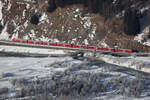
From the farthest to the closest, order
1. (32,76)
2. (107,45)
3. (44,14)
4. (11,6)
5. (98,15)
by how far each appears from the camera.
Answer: (11,6) < (44,14) < (98,15) < (107,45) < (32,76)

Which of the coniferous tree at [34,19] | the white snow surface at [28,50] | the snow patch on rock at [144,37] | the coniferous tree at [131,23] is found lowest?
the white snow surface at [28,50]

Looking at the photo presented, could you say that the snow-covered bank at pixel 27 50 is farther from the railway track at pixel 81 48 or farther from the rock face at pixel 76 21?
the rock face at pixel 76 21

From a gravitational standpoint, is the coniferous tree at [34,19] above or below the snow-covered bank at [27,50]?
above

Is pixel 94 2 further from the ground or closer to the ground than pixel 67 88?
further from the ground

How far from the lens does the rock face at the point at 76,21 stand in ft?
169

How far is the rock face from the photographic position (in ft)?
169

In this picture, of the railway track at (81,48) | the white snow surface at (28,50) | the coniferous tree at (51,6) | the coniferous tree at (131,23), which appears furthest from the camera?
the coniferous tree at (51,6)

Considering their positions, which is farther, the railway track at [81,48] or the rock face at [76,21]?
the rock face at [76,21]

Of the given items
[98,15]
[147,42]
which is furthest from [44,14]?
[147,42]

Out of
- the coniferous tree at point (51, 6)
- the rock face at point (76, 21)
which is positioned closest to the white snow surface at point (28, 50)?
the rock face at point (76, 21)

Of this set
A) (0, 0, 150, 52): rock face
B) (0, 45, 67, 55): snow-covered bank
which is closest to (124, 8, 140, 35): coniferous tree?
(0, 0, 150, 52): rock face

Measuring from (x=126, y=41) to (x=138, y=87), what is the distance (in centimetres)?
3618

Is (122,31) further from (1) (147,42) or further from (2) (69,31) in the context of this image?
(2) (69,31)

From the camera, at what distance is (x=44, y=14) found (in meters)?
69.7
